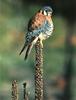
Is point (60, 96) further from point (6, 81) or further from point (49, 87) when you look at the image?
point (6, 81)

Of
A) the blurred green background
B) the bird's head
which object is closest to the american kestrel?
the bird's head

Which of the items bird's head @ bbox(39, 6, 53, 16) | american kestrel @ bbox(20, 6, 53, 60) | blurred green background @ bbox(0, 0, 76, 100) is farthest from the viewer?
blurred green background @ bbox(0, 0, 76, 100)

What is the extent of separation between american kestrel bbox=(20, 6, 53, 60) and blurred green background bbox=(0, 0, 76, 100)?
293 centimetres

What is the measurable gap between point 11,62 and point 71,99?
64cm

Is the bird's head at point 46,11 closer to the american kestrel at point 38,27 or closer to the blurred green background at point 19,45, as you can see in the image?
the american kestrel at point 38,27

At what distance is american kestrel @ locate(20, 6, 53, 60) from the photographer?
2.16m

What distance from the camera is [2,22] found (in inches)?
218

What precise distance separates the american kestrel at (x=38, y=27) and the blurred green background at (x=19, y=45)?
9.61 ft

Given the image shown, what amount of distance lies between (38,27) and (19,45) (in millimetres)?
3278

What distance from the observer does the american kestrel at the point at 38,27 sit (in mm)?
2158

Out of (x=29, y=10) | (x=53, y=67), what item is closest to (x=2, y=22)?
(x=29, y=10)

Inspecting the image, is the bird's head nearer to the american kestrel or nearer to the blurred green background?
the american kestrel

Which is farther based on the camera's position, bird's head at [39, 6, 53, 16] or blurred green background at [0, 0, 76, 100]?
blurred green background at [0, 0, 76, 100]

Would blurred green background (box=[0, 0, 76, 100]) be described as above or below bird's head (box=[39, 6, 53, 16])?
above
